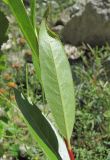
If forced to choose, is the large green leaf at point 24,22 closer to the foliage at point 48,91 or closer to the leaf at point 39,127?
the foliage at point 48,91

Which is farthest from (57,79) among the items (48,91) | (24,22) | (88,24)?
(88,24)

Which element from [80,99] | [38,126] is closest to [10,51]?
[80,99]

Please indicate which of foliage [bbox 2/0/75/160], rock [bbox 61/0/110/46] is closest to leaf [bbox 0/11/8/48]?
foliage [bbox 2/0/75/160]

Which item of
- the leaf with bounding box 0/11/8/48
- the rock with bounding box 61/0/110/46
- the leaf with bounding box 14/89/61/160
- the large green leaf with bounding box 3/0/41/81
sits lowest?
the rock with bounding box 61/0/110/46

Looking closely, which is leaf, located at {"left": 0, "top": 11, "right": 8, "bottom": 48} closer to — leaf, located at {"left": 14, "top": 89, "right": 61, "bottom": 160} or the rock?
leaf, located at {"left": 14, "top": 89, "right": 61, "bottom": 160}

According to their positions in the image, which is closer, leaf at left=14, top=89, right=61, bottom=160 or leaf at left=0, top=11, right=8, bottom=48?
leaf at left=14, top=89, right=61, bottom=160
